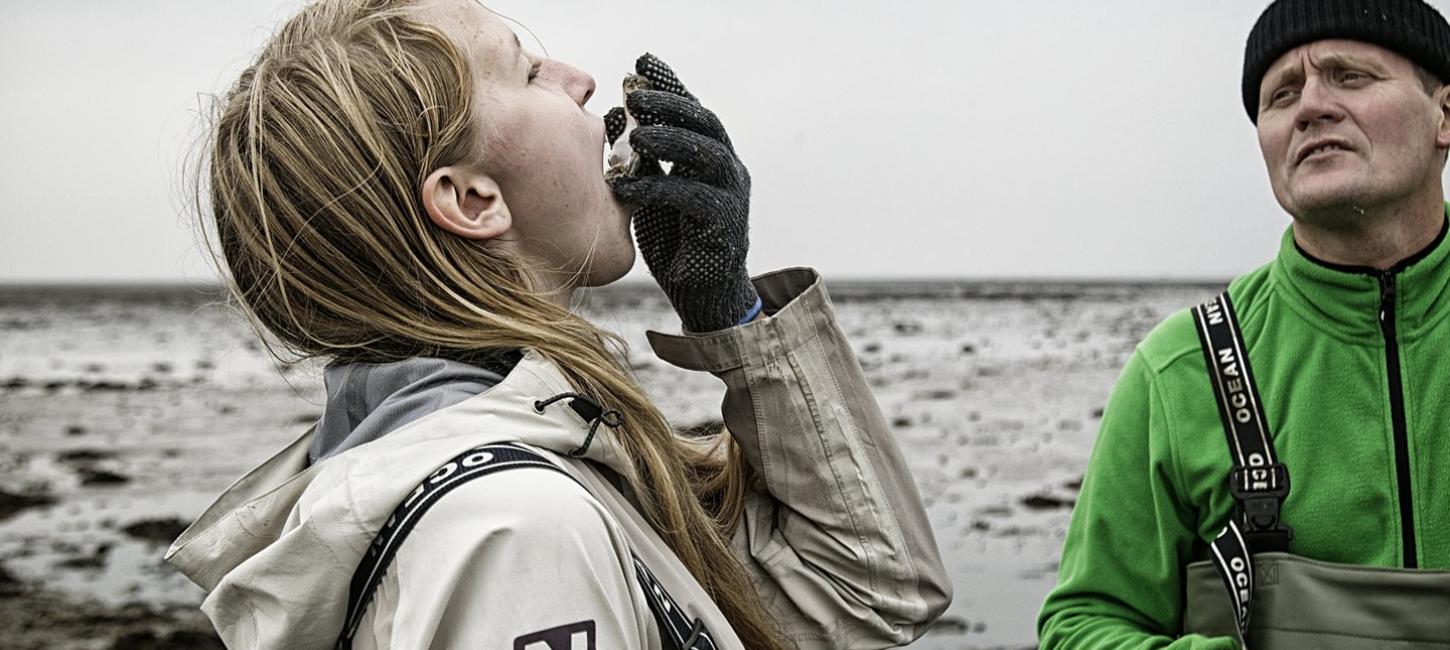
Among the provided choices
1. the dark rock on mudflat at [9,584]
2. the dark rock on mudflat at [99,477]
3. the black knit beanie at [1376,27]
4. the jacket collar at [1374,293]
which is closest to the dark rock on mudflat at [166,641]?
the dark rock on mudflat at [9,584]

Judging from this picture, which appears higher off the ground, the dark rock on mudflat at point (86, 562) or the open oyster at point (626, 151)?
the open oyster at point (626, 151)

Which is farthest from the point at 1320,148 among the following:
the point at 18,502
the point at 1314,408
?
the point at 18,502

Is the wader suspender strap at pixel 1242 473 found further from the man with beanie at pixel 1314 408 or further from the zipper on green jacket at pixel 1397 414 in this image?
the zipper on green jacket at pixel 1397 414

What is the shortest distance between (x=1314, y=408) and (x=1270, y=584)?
36cm

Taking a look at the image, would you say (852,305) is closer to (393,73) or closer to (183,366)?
(183,366)

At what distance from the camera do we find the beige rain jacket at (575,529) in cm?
137

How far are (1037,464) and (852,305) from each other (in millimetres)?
51794

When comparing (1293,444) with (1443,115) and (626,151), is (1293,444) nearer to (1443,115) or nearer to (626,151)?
(1443,115)

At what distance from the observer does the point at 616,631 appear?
1.40 metres

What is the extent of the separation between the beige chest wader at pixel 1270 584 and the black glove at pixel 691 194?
100cm

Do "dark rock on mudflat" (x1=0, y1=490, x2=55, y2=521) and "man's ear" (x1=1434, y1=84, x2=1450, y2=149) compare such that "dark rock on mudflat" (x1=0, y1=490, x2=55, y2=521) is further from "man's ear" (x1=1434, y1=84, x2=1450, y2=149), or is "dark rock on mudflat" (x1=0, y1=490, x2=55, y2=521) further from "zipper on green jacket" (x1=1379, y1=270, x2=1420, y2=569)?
"man's ear" (x1=1434, y1=84, x2=1450, y2=149)

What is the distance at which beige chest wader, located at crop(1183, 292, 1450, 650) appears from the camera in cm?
213

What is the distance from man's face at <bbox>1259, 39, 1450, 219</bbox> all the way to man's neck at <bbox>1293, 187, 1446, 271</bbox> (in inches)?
1.0

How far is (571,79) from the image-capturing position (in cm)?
201
